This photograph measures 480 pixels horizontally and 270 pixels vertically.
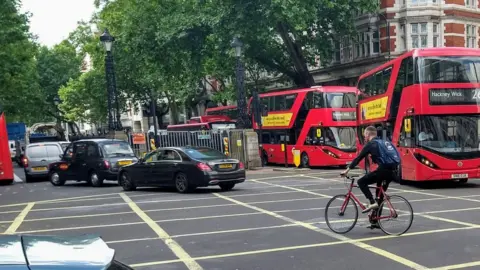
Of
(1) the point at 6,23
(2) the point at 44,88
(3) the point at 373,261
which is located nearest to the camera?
(3) the point at 373,261

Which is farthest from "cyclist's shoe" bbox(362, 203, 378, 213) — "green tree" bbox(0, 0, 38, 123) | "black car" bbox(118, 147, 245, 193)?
"green tree" bbox(0, 0, 38, 123)

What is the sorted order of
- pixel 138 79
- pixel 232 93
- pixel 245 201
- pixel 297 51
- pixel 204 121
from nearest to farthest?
1. pixel 245 201
2. pixel 297 51
3. pixel 204 121
4. pixel 232 93
5. pixel 138 79

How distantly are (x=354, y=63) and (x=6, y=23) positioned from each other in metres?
21.5

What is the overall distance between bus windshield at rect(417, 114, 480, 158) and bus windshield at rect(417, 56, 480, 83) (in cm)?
101

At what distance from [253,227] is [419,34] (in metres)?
28.3

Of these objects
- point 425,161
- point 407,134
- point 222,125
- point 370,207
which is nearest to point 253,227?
point 370,207

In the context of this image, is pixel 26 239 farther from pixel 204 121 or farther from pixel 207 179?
pixel 204 121

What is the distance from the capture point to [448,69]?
1528cm

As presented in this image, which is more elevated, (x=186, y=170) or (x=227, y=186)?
(x=186, y=170)

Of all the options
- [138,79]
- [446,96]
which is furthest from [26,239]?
[138,79]

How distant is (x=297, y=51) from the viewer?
33531 mm

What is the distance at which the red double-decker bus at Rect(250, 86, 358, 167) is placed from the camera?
25.1 metres

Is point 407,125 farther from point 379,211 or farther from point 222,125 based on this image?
point 222,125

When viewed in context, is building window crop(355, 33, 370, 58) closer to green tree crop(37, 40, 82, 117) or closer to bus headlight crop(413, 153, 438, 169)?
bus headlight crop(413, 153, 438, 169)
